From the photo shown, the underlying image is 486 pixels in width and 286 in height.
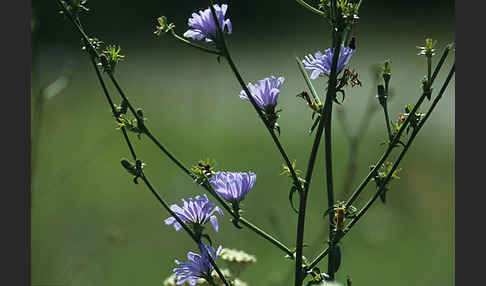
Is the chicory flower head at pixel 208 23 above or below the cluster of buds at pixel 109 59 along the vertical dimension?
above

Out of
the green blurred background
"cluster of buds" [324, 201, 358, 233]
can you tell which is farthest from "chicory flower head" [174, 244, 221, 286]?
the green blurred background

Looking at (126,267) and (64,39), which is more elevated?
(64,39)

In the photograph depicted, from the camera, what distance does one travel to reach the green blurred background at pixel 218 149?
1.89 meters

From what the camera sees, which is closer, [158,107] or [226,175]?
[226,175]

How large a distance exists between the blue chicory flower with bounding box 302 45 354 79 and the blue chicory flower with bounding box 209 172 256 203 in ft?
0.45

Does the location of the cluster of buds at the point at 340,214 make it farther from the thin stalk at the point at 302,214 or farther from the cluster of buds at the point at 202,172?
the cluster of buds at the point at 202,172

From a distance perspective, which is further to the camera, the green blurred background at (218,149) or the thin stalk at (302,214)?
the green blurred background at (218,149)

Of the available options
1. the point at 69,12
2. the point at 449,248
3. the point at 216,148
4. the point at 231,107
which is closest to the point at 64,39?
the point at 231,107

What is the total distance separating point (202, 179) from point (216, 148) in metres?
2.51

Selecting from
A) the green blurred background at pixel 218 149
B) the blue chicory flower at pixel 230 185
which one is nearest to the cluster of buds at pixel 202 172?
the blue chicory flower at pixel 230 185

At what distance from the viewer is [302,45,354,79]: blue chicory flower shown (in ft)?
2.06

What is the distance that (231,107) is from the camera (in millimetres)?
3969

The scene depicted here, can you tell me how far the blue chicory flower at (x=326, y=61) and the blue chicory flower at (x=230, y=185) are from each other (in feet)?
0.45

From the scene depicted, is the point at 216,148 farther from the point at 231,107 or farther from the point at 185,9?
the point at 185,9
